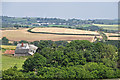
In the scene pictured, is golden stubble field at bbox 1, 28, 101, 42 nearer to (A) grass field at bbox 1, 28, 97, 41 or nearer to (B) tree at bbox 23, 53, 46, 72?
(A) grass field at bbox 1, 28, 97, 41

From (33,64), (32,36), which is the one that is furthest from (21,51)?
(32,36)

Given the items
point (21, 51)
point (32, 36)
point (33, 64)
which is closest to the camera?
point (33, 64)

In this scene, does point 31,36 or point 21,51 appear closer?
point 21,51

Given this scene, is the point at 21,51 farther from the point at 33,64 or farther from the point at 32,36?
the point at 32,36

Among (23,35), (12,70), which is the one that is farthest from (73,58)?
(23,35)

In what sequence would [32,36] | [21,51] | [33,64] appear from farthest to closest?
[32,36] → [21,51] → [33,64]

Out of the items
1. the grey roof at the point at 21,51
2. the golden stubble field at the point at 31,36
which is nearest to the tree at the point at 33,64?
the grey roof at the point at 21,51

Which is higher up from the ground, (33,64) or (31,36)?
(31,36)

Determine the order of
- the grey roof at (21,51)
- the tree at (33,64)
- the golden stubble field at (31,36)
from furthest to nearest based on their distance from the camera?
the golden stubble field at (31,36), the grey roof at (21,51), the tree at (33,64)

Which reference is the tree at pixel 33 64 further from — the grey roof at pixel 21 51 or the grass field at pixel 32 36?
the grass field at pixel 32 36

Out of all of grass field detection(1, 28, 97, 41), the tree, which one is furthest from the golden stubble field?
the tree

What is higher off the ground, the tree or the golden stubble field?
the golden stubble field

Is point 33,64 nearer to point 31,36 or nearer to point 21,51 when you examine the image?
point 21,51
